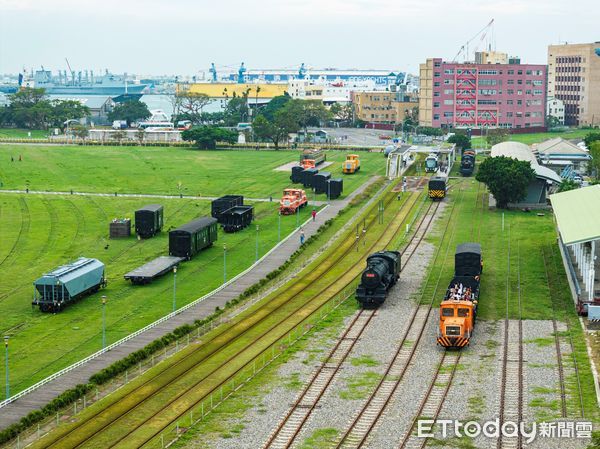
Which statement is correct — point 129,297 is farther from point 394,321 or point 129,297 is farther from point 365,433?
point 365,433

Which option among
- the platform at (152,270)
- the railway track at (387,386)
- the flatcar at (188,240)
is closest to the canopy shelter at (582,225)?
the railway track at (387,386)

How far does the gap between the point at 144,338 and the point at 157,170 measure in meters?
88.0

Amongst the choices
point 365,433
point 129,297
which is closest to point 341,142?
point 129,297

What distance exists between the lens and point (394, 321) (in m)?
58.7

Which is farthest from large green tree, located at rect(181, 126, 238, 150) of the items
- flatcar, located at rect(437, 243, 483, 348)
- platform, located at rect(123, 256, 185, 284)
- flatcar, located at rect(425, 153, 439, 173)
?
flatcar, located at rect(437, 243, 483, 348)

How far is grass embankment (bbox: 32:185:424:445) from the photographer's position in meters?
41.6

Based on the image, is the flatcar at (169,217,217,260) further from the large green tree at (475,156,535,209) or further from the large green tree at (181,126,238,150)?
the large green tree at (181,126,238,150)

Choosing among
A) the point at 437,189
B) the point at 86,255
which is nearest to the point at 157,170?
the point at 437,189

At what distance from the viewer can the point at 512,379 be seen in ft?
155

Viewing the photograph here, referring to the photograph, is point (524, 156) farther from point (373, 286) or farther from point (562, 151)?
point (373, 286)

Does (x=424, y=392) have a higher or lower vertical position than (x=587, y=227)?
lower

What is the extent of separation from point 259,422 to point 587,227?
29.9m

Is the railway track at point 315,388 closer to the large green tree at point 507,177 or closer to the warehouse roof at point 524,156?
the large green tree at point 507,177

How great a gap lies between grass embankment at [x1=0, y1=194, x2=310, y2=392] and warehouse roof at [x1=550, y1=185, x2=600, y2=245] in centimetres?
2426
